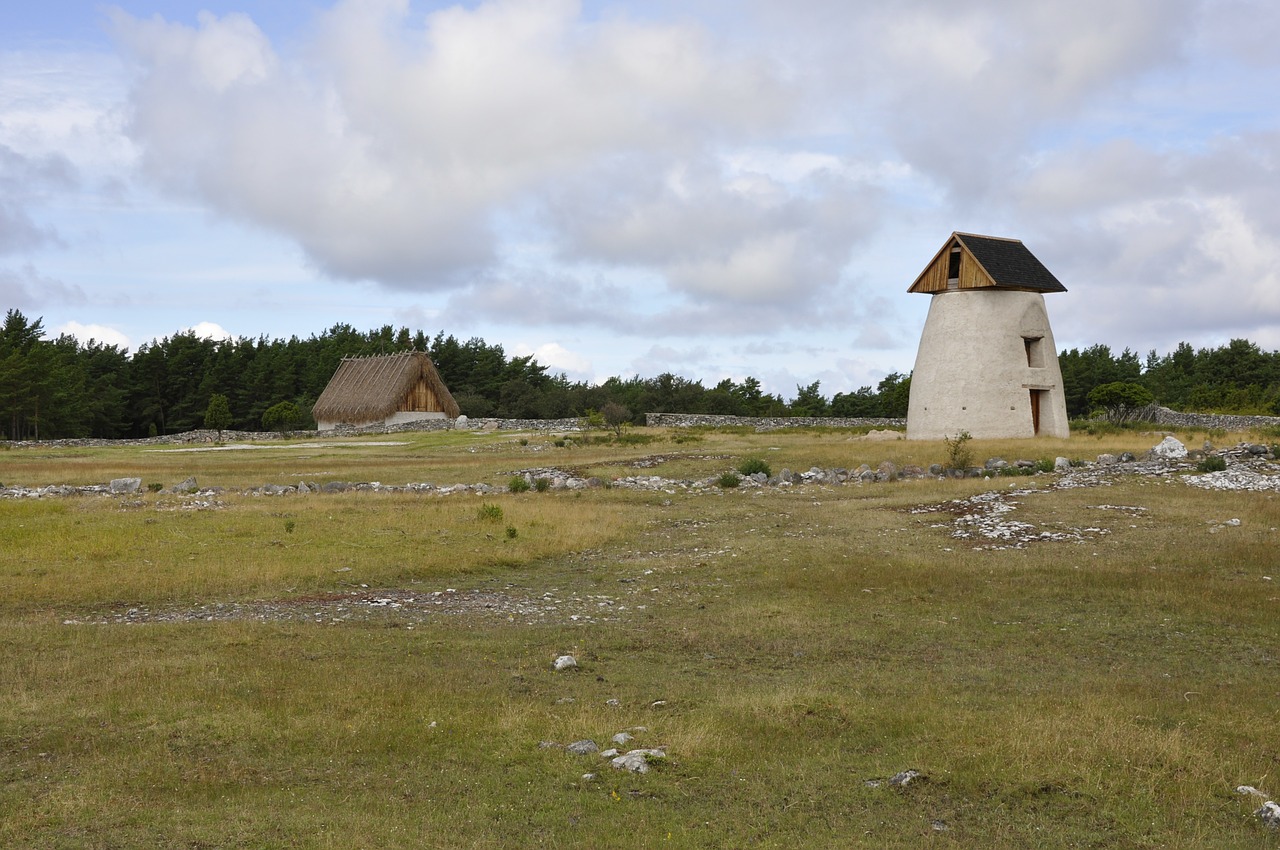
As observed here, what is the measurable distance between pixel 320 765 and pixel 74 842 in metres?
1.98

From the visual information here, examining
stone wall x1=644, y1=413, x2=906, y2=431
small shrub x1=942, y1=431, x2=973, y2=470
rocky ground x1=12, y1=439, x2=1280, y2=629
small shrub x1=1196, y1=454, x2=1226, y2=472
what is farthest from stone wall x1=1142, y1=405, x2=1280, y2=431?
small shrub x1=1196, y1=454, x2=1226, y2=472

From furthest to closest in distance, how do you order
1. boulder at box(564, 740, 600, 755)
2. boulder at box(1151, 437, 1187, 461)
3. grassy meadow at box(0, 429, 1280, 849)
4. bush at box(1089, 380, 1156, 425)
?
bush at box(1089, 380, 1156, 425)
boulder at box(1151, 437, 1187, 461)
boulder at box(564, 740, 600, 755)
grassy meadow at box(0, 429, 1280, 849)

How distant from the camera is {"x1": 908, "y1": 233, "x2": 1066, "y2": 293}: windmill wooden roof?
45.2 meters

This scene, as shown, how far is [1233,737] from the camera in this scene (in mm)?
8516

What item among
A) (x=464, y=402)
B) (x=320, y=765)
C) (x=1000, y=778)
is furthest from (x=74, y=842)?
(x=464, y=402)

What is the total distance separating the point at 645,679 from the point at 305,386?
9194 centimetres

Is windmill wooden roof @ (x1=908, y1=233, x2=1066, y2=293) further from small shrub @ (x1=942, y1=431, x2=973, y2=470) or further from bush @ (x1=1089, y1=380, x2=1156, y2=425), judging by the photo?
bush @ (x1=1089, y1=380, x2=1156, y2=425)

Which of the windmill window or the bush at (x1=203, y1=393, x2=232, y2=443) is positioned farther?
the bush at (x1=203, y1=393, x2=232, y2=443)

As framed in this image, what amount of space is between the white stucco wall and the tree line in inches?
1260

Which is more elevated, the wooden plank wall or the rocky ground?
the wooden plank wall

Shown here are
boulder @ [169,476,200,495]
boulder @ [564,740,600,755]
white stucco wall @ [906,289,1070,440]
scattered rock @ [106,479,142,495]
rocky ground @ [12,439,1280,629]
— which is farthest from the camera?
white stucco wall @ [906,289,1070,440]

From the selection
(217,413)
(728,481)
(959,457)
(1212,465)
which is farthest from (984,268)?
(217,413)

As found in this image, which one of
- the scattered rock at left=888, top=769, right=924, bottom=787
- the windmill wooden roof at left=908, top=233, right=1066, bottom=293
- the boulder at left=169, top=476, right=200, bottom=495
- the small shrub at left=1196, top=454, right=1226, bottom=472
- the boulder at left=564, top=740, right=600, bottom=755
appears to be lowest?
the scattered rock at left=888, top=769, right=924, bottom=787

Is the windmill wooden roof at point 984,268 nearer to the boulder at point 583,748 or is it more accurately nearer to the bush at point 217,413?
the boulder at point 583,748
